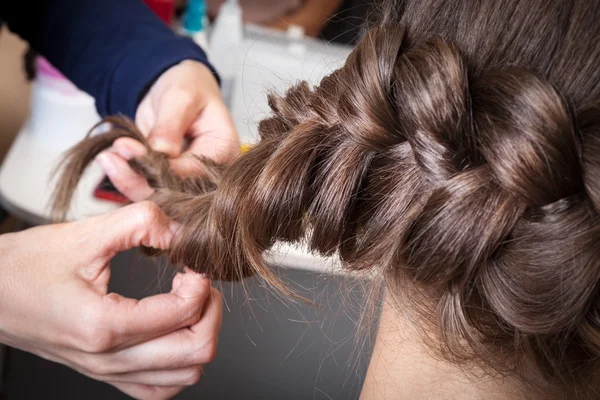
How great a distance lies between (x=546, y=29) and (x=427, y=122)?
0.14 m

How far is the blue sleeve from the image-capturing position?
4.43ft

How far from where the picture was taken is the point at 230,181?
81cm

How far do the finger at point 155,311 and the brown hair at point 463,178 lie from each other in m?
0.19

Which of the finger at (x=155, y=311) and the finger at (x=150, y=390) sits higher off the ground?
the finger at (x=155, y=311)

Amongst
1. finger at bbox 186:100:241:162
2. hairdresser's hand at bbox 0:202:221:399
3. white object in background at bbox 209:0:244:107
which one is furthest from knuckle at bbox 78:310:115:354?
white object in background at bbox 209:0:244:107

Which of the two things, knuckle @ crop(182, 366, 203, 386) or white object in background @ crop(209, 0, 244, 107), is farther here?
white object in background @ crop(209, 0, 244, 107)

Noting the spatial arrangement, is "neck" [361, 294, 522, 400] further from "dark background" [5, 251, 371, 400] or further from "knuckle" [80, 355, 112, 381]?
"dark background" [5, 251, 371, 400]

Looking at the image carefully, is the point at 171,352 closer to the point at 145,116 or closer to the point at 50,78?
the point at 145,116

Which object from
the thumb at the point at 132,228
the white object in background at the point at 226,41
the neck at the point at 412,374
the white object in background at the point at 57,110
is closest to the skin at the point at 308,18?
the white object in background at the point at 226,41

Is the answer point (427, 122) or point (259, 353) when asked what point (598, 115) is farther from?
point (259, 353)

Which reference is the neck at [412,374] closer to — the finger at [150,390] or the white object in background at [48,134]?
the finger at [150,390]

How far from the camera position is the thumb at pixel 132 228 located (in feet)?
3.16

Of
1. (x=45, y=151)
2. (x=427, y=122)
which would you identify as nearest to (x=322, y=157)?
(x=427, y=122)

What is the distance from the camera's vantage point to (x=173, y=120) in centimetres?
122
